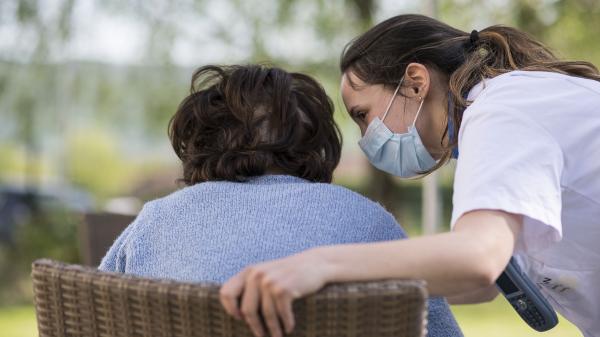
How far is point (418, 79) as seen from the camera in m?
2.10

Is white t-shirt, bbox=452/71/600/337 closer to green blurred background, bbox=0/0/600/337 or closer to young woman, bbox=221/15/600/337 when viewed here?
young woman, bbox=221/15/600/337

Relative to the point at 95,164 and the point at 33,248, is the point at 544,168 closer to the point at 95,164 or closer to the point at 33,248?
the point at 33,248

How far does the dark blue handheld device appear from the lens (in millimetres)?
1821

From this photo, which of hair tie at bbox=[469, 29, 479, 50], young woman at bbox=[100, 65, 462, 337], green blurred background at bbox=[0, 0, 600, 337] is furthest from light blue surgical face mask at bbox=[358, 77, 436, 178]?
green blurred background at bbox=[0, 0, 600, 337]

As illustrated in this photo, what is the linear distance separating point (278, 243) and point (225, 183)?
0.69 feet

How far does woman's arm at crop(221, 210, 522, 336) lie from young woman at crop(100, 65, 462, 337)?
0.28 m

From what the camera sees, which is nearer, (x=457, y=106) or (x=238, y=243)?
(x=238, y=243)

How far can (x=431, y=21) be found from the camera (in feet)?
7.16

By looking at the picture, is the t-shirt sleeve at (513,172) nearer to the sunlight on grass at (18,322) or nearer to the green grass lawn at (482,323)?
the green grass lawn at (482,323)

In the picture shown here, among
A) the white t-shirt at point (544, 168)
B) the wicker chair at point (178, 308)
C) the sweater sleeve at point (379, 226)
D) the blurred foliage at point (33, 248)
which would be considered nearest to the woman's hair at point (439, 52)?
the white t-shirt at point (544, 168)

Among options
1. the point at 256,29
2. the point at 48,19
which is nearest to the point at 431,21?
the point at 256,29

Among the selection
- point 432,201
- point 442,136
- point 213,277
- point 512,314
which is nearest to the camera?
point 213,277

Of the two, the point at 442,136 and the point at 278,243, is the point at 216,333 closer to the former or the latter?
the point at 278,243

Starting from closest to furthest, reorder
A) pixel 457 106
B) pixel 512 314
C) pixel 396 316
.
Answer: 1. pixel 396 316
2. pixel 457 106
3. pixel 512 314
